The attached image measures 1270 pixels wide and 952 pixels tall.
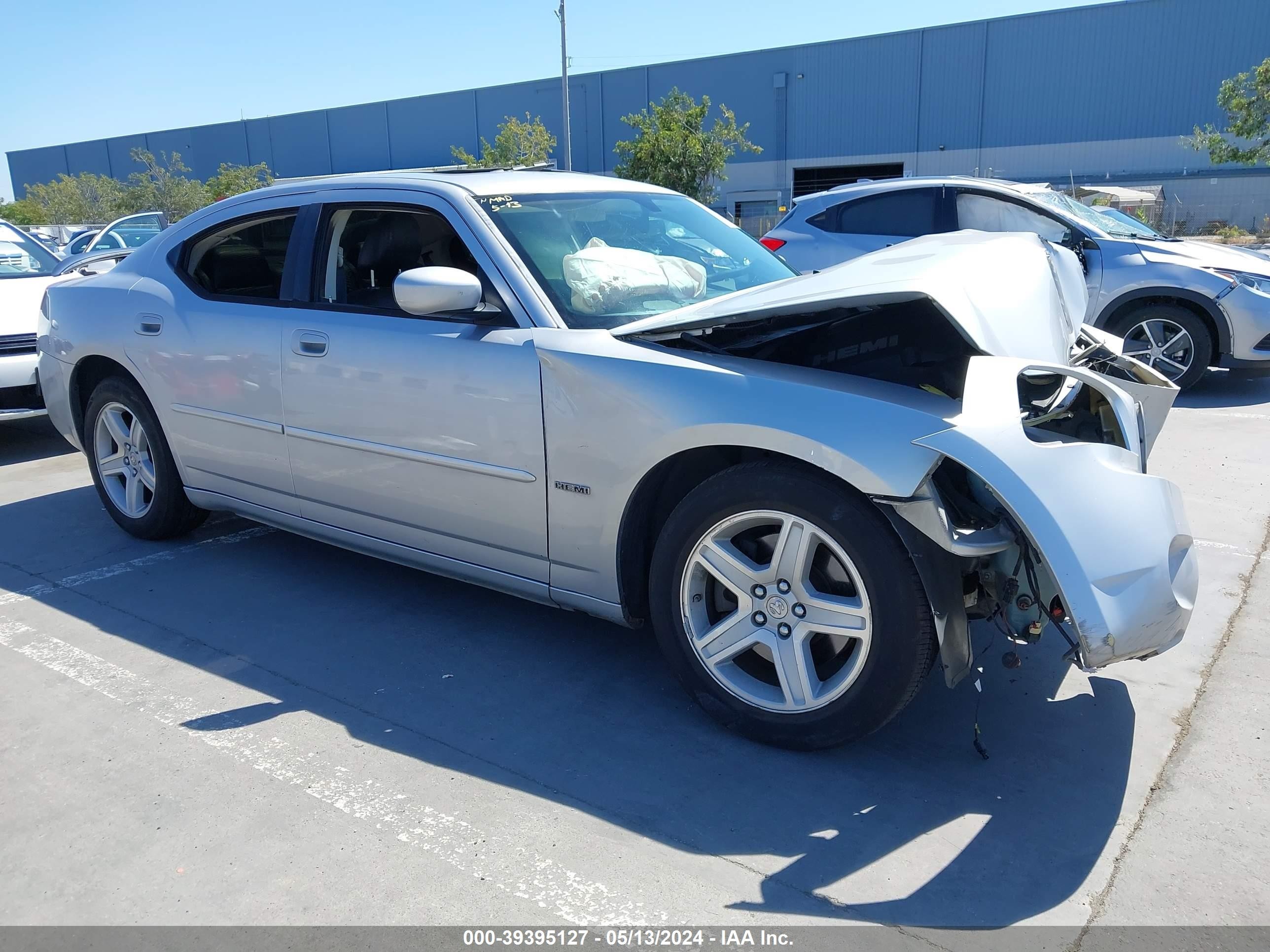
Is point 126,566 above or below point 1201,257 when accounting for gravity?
below

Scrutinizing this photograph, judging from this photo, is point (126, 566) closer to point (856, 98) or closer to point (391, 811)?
point (391, 811)

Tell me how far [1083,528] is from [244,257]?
375 centimetres

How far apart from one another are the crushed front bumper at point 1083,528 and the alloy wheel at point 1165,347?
6.05m

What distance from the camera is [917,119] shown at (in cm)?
3822

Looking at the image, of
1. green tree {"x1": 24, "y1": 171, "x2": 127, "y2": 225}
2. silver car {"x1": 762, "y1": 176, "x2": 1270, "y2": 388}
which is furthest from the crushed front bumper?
green tree {"x1": 24, "y1": 171, "x2": 127, "y2": 225}

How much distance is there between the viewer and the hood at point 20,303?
269 inches

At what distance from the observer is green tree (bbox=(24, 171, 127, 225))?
141 feet

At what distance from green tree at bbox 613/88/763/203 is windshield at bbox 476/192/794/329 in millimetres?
27836

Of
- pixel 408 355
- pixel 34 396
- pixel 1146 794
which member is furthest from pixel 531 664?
pixel 34 396

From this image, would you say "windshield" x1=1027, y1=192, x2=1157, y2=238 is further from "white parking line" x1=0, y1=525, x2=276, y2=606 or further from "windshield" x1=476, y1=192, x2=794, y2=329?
"white parking line" x1=0, y1=525, x2=276, y2=606

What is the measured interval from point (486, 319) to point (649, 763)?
1.61 m

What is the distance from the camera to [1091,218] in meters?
8.45

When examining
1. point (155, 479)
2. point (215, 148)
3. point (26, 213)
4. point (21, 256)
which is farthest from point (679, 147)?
point (215, 148)

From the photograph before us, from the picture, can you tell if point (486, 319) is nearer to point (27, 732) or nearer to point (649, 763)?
point (649, 763)
